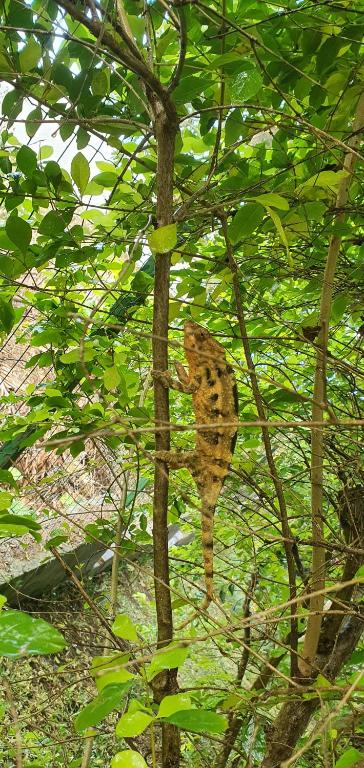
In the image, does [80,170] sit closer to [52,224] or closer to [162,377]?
[52,224]

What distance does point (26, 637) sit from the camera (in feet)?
1.50

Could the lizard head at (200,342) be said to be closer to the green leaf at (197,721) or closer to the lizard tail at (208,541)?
the lizard tail at (208,541)

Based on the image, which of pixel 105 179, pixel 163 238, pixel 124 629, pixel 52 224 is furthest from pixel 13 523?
pixel 105 179

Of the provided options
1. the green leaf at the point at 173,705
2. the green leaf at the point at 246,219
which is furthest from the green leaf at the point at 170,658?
the green leaf at the point at 246,219

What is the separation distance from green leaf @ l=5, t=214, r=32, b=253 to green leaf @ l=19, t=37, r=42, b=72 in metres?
0.22

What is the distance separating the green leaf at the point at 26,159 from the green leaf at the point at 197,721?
794 millimetres

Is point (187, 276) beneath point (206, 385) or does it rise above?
above

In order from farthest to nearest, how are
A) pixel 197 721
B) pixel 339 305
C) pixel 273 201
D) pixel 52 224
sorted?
1. pixel 339 305
2. pixel 52 224
3. pixel 273 201
4. pixel 197 721

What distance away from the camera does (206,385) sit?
114 cm

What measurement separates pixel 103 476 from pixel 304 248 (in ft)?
7.74

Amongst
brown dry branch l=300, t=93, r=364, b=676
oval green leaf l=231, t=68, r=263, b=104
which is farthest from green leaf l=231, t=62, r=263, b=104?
brown dry branch l=300, t=93, r=364, b=676

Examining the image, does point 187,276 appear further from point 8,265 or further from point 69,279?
point 8,265

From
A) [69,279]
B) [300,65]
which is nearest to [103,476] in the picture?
[69,279]

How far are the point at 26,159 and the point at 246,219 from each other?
36 cm
